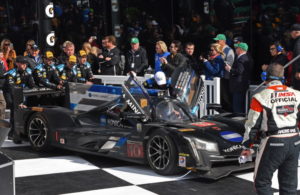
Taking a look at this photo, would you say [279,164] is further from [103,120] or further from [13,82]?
[13,82]

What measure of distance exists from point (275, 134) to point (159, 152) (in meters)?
2.10

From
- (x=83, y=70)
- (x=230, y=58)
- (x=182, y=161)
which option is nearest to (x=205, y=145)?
(x=182, y=161)

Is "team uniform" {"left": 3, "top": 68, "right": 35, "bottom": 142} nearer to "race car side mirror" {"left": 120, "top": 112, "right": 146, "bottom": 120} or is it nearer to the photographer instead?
"race car side mirror" {"left": 120, "top": 112, "right": 146, "bottom": 120}

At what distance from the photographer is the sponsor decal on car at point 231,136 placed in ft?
23.5

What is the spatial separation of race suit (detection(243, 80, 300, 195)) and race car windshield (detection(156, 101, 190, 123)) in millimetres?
2300

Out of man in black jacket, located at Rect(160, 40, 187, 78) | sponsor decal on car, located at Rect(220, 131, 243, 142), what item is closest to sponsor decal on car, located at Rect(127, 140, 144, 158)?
sponsor decal on car, located at Rect(220, 131, 243, 142)

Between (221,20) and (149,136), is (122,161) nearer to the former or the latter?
(149,136)

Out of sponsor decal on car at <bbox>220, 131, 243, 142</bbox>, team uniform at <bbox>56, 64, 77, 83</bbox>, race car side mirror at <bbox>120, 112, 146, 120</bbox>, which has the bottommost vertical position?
sponsor decal on car at <bbox>220, 131, 243, 142</bbox>

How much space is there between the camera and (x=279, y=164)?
530cm

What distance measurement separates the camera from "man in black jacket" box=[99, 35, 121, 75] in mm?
11941

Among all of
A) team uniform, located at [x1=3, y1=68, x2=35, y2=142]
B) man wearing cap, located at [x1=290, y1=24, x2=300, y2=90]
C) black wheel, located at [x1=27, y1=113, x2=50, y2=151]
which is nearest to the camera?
black wheel, located at [x1=27, y1=113, x2=50, y2=151]

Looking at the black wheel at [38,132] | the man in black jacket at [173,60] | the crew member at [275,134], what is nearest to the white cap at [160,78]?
the black wheel at [38,132]

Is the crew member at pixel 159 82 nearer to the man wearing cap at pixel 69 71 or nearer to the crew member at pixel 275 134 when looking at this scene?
the man wearing cap at pixel 69 71

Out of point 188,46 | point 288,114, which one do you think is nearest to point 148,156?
point 288,114
